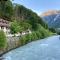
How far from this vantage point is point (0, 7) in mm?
51531

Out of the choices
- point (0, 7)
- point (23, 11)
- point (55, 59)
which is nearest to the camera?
point (55, 59)

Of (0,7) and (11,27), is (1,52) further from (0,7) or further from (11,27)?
(0,7)

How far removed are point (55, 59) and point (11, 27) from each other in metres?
18.2

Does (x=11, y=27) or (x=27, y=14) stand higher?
(x=27, y=14)

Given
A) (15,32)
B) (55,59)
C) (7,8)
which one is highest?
(7,8)

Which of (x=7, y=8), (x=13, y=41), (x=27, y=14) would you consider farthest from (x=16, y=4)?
(x=13, y=41)

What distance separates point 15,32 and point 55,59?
56.7 feet

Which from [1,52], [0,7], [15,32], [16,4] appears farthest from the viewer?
[16,4]

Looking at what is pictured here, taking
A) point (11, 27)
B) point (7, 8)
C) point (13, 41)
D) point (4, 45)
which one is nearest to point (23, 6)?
point (7, 8)

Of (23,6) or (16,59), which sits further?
(23,6)

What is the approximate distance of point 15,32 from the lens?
37156 mm

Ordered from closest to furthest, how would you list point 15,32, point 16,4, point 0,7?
point 15,32
point 0,7
point 16,4

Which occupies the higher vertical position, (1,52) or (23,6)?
(23,6)

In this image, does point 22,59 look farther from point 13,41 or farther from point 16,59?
point 13,41
